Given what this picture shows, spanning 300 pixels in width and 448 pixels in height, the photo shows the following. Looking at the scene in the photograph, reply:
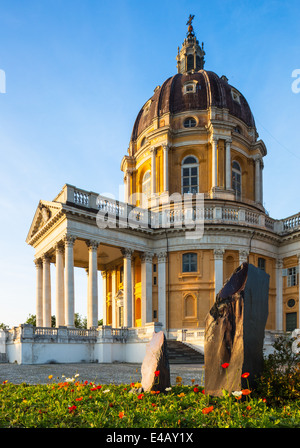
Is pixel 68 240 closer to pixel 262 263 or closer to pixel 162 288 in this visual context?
pixel 162 288

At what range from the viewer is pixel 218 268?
110 ft

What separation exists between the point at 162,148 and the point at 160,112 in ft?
15.1

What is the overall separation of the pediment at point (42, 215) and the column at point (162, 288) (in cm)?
952

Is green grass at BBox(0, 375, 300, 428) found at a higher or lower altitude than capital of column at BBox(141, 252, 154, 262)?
lower

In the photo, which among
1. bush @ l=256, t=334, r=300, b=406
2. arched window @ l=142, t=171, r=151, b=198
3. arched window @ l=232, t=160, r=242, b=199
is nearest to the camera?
bush @ l=256, t=334, r=300, b=406

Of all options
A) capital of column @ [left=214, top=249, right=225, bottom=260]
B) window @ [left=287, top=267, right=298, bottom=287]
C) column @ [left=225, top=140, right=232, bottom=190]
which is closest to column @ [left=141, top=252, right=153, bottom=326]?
capital of column @ [left=214, top=249, right=225, bottom=260]

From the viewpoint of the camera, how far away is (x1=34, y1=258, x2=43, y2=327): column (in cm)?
3541

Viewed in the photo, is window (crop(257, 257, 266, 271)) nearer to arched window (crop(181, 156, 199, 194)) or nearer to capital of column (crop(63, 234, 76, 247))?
arched window (crop(181, 156, 199, 194))

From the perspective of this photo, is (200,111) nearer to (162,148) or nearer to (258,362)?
(162,148)

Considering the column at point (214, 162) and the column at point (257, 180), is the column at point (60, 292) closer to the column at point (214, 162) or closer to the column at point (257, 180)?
the column at point (214, 162)

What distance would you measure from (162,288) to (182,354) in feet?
28.7

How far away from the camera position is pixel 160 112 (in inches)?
1677

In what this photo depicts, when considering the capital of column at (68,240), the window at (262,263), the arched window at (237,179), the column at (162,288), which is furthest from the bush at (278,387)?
the arched window at (237,179)

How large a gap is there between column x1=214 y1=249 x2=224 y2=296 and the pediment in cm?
1312
